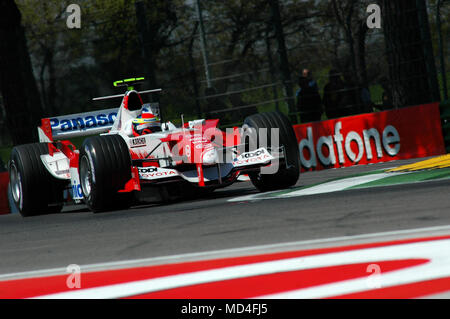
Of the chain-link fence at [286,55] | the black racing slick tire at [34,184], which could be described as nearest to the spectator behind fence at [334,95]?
the chain-link fence at [286,55]

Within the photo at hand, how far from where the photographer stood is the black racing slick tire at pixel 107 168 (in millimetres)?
8250

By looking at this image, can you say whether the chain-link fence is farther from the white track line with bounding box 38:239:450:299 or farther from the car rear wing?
the white track line with bounding box 38:239:450:299

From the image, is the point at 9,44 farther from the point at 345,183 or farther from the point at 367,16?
the point at 345,183

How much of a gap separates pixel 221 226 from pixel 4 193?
7514mm

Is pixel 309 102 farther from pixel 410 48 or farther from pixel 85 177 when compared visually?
pixel 85 177

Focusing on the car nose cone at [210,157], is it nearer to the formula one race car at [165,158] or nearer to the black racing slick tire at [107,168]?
the formula one race car at [165,158]

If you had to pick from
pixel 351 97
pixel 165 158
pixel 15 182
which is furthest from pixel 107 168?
pixel 351 97

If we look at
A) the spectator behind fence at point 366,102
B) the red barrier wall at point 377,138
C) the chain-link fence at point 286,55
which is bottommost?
the red barrier wall at point 377,138

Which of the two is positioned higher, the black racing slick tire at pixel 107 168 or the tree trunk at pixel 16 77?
the tree trunk at pixel 16 77

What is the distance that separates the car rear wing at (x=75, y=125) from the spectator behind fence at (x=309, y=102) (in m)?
3.63

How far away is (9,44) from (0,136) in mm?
2079

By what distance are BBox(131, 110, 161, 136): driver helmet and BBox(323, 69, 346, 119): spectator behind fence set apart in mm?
4239

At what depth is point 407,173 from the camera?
28.6 feet
